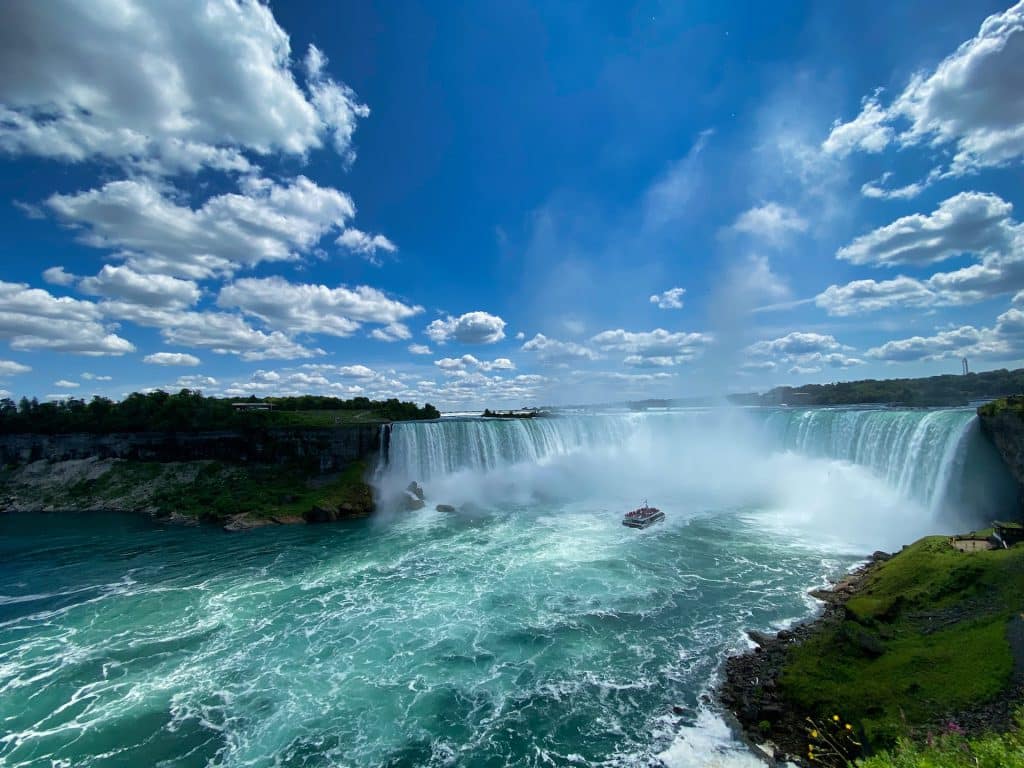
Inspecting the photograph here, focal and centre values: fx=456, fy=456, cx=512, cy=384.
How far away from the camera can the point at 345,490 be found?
3447cm

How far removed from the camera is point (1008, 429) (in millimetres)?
20062

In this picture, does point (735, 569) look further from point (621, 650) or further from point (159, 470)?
point (159, 470)

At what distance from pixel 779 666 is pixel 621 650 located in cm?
402

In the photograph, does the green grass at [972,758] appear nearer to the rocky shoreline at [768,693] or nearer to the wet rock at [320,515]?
the rocky shoreline at [768,693]

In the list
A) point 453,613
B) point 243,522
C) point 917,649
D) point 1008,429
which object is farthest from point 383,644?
point 1008,429

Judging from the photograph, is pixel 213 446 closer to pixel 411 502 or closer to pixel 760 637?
pixel 411 502

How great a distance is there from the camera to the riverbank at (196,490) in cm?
3228

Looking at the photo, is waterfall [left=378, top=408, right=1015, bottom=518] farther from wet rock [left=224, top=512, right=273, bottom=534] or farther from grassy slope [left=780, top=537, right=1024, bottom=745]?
grassy slope [left=780, top=537, right=1024, bottom=745]

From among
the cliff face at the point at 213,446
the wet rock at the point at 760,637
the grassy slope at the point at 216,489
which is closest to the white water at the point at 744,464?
the cliff face at the point at 213,446

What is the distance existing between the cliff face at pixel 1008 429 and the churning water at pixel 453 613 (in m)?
0.83

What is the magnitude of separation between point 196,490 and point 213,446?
5878 millimetres

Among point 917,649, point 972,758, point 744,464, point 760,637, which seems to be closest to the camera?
point 972,758

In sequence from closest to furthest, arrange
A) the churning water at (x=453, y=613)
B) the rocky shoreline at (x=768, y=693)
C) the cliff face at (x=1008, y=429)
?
the rocky shoreline at (x=768, y=693) < the churning water at (x=453, y=613) < the cliff face at (x=1008, y=429)

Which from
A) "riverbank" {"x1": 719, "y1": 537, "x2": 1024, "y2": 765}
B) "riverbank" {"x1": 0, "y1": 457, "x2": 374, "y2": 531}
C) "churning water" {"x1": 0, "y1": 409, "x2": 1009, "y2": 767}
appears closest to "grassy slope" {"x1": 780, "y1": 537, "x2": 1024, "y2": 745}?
"riverbank" {"x1": 719, "y1": 537, "x2": 1024, "y2": 765}
